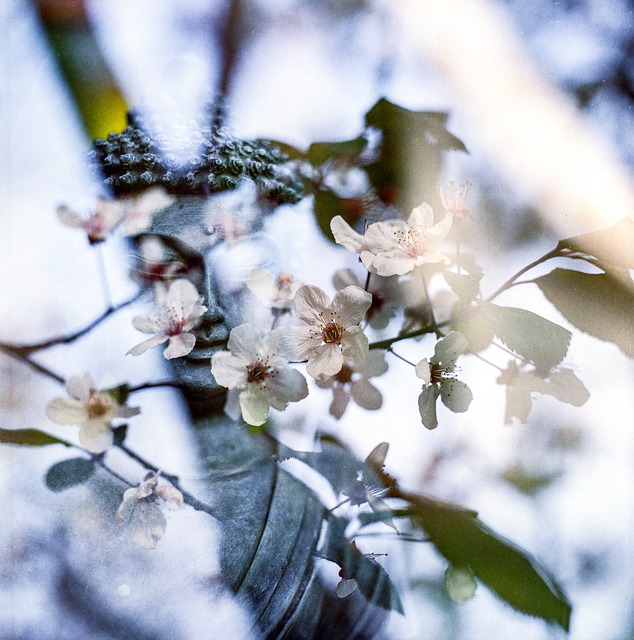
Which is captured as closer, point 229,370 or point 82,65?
point 229,370

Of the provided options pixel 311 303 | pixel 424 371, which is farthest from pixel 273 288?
pixel 424 371

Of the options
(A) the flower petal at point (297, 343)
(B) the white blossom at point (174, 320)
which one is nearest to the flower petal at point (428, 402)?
(A) the flower petal at point (297, 343)

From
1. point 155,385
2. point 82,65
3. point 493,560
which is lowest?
point 493,560

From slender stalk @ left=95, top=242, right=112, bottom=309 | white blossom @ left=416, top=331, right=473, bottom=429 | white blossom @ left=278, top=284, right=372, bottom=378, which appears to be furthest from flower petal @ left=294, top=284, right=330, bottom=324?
slender stalk @ left=95, top=242, right=112, bottom=309

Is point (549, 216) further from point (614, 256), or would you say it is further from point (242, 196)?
point (242, 196)

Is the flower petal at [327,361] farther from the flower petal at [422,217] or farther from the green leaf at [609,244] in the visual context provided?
the green leaf at [609,244]

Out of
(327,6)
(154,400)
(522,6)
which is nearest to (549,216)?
(522,6)

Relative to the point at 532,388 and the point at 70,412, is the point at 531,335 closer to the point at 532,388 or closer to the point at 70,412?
the point at 532,388
